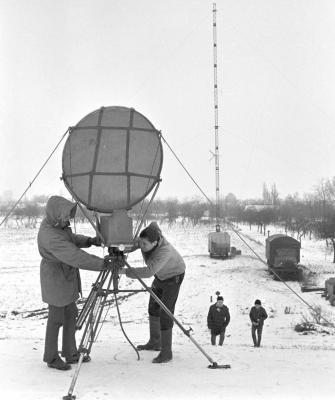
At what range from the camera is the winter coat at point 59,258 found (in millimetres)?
5102

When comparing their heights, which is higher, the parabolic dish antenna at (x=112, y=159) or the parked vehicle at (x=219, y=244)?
the parabolic dish antenna at (x=112, y=159)

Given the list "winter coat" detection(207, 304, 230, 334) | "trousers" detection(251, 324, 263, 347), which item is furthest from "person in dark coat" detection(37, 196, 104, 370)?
"trousers" detection(251, 324, 263, 347)

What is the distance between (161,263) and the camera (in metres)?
5.54

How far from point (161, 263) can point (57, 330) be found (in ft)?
4.71

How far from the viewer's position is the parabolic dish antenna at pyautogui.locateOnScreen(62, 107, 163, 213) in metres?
5.72

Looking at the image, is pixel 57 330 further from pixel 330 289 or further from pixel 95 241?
pixel 330 289

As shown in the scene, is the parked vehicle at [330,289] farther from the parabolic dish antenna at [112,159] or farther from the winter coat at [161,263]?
the parabolic dish antenna at [112,159]

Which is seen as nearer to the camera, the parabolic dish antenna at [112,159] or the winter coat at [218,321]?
the parabolic dish antenna at [112,159]

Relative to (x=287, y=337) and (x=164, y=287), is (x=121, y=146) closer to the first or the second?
(x=164, y=287)

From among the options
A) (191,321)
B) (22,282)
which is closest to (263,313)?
(191,321)

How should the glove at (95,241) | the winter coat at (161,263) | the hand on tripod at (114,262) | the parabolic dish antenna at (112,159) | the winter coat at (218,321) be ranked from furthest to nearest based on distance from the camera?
the winter coat at (218,321)
the parabolic dish antenna at (112,159)
the glove at (95,241)
the winter coat at (161,263)
the hand on tripod at (114,262)

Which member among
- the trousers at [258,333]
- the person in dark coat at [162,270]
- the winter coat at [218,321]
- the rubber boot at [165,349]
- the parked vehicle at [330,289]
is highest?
the person in dark coat at [162,270]

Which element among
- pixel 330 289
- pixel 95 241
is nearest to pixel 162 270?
pixel 95 241

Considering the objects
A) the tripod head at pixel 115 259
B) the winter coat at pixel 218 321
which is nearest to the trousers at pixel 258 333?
the winter coat at pixel 218 321
